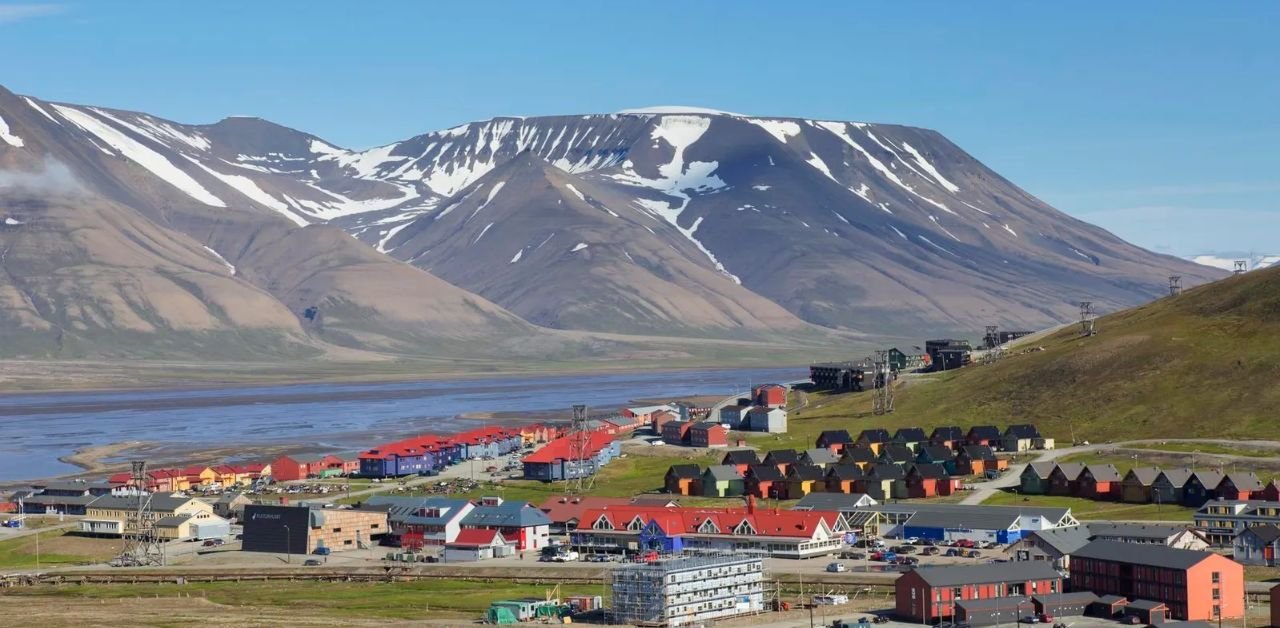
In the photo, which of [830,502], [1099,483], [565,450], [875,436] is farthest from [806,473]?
[565,450]

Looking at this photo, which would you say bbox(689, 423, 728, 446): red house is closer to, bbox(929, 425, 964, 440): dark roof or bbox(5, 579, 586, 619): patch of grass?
bbox(929, 425, 964, 440): dark roof

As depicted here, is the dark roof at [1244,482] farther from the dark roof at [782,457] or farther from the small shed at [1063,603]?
the small shed at [1063,603]

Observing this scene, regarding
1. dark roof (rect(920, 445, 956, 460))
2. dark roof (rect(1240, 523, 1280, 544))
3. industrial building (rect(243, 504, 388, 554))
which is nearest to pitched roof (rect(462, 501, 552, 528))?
industrial building (rect(243, 504, 388, 554))

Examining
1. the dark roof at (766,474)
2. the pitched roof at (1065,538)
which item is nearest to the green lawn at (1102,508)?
the dark roof at (766,474)

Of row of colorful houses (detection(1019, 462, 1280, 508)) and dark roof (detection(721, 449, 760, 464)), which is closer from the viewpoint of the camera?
row of colorful houses (detection(1019, 462, 1280, 508))

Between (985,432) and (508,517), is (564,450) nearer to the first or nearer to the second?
(985,432)
